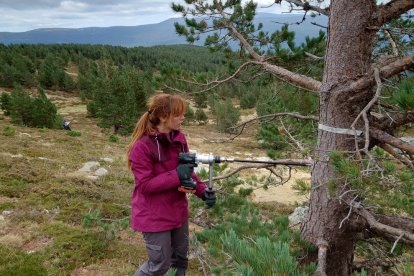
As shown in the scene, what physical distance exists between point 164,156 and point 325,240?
5.25 feet

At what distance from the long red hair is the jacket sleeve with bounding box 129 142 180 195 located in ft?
0.45

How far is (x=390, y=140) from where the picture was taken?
269 centimetres

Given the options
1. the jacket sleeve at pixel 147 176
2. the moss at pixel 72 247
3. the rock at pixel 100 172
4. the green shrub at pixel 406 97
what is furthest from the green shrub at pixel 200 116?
the green shrub at pixel 406 97

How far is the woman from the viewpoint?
2.84m

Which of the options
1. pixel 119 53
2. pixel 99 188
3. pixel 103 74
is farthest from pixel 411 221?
pixel 119 53

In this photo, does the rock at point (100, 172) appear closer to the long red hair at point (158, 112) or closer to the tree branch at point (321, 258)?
the long red hair at point (158, 112)

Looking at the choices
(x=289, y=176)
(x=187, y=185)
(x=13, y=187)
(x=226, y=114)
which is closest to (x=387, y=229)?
(x=289, y=176)

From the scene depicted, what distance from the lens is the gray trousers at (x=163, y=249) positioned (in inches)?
120

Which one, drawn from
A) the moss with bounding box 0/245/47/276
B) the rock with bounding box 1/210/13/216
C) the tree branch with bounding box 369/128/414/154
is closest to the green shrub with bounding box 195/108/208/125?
the rock with bounding box 1/210/13/216

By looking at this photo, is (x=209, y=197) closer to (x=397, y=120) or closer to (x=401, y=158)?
(x=401, y=158)

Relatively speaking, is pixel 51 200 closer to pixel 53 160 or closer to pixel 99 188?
pixel 99 188

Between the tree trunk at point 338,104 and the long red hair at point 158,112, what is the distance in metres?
1.23

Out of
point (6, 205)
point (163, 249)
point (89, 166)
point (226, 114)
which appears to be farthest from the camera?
point (226, 114)

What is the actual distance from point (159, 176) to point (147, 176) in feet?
0.32
